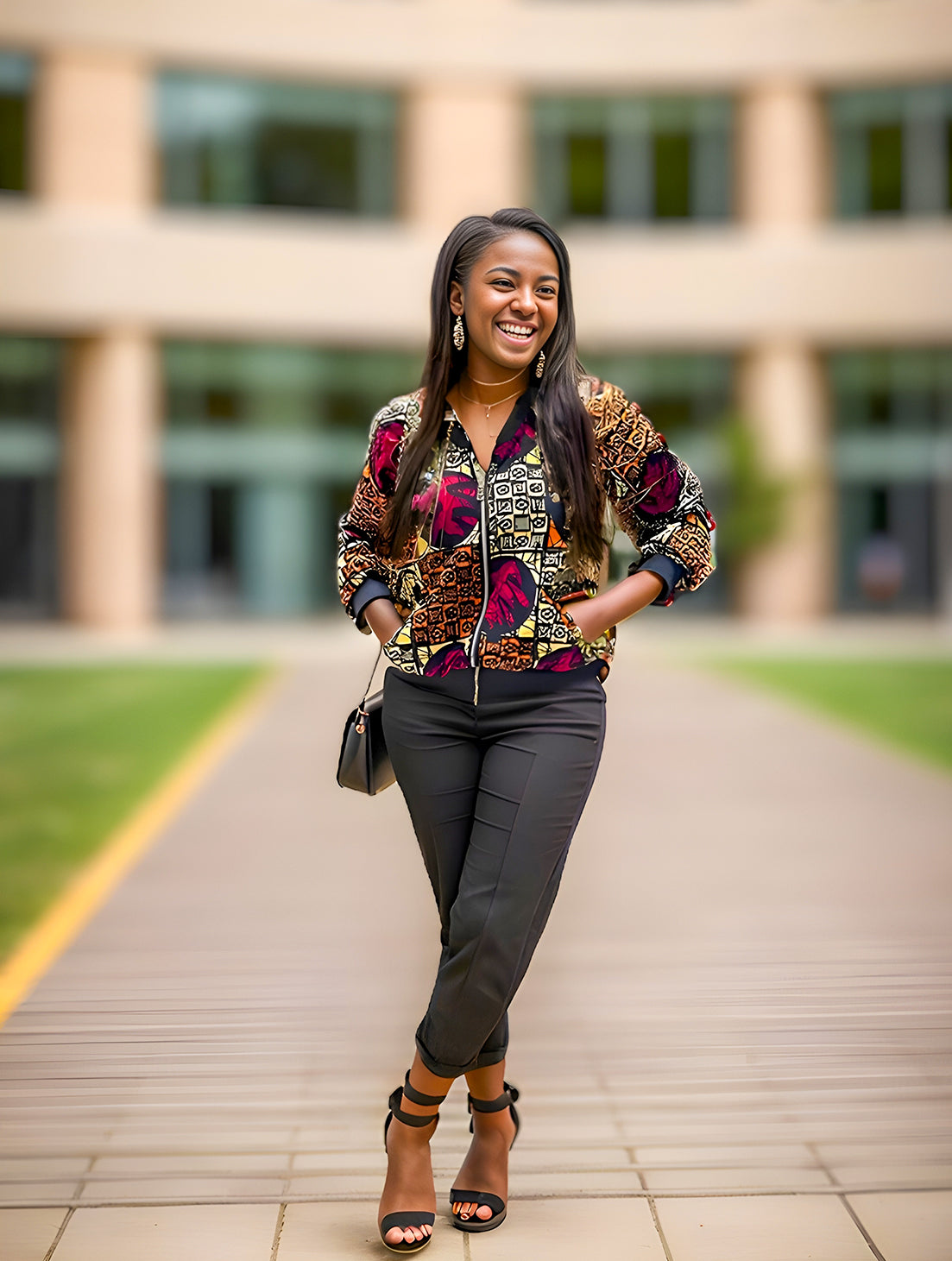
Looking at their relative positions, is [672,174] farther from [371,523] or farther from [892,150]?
[371,523]

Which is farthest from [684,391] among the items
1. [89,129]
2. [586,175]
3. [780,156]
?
[89,129]

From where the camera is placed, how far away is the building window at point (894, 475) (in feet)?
95.1

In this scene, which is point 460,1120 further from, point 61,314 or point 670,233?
point 670,233

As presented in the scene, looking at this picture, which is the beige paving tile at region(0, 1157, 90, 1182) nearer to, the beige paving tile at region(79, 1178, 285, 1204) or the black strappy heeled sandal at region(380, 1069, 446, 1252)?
the beige paving tile at region(79, 1178, 285, 1204)

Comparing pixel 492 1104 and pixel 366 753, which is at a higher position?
pixel 366 753

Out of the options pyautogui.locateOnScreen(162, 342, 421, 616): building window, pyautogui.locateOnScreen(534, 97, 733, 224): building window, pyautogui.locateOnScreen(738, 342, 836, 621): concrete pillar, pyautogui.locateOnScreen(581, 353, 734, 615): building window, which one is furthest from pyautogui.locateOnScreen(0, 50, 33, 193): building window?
pyautogui.locateOnScreen(738, 342, 836, 621): concrete pillar

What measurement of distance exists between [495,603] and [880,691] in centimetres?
1410

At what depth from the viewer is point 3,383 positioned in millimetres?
27188

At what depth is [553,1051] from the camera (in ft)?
16.1

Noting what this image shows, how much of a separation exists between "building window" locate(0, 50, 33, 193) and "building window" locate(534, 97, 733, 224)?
28.9 ft

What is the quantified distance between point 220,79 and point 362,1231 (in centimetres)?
2637

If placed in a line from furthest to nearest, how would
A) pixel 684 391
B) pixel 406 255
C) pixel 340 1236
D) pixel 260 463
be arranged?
pixel 684 391 → pixel 260 463 → pixel 406 255 → pixel 340 1236

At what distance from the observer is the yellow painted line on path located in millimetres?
5746

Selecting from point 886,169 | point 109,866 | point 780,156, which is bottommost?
point 109,866
